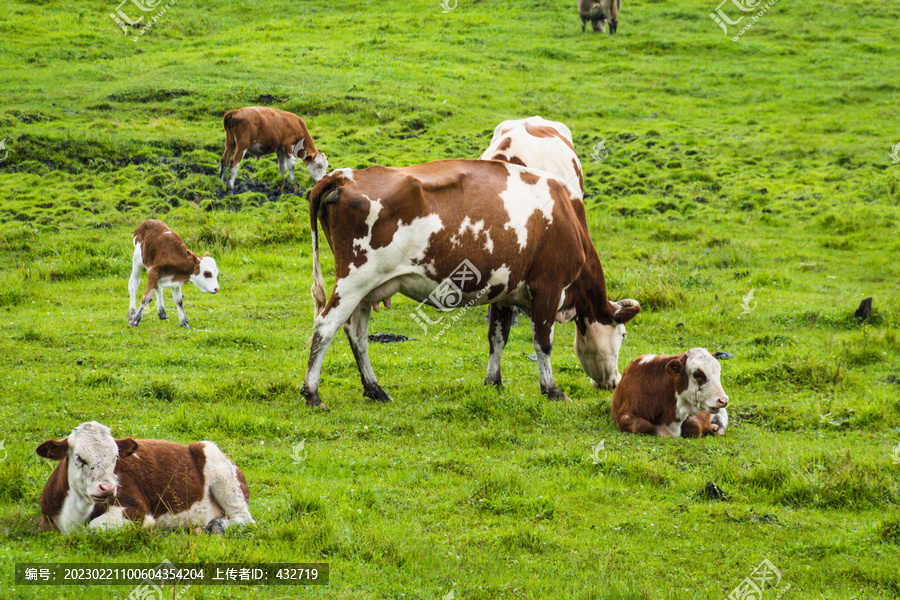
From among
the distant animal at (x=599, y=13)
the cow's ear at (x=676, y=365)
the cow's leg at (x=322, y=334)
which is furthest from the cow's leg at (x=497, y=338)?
the distant animal at (x=599, y=13)

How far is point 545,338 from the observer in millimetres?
10711

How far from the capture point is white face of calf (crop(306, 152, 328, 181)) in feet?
74.6

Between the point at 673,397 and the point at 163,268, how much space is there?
893 cm

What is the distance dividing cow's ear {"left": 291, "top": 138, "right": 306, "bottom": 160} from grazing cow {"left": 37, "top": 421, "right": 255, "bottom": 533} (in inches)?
Answer: 691

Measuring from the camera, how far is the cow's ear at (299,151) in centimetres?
2286

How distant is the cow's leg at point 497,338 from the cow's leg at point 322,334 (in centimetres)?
211

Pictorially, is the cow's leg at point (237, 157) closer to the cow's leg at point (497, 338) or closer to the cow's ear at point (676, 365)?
the cow's leg at point (497, 338)

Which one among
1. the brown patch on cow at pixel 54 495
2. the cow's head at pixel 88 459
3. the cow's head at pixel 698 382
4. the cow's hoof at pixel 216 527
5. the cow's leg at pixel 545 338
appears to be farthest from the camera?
the cow's leg at pixel 545 338

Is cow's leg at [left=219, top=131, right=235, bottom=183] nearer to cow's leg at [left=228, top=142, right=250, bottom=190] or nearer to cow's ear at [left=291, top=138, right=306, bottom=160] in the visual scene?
cow's leg at [left=228, top=142, right=250, bottom=190]

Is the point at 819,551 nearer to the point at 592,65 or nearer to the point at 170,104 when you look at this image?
the point at 170,104

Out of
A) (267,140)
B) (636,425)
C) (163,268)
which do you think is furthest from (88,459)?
(267,140)

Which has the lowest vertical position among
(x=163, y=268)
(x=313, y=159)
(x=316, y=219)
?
(x=163, y=268)

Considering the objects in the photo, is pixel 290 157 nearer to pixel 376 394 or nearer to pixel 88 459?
pixel 376 394

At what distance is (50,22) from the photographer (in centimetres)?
3494
